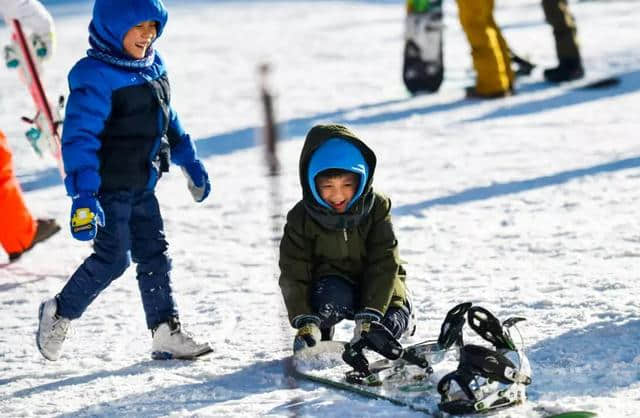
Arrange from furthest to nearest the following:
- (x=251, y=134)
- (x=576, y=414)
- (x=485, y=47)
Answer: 1. (x=485, y=47)
2. (x=251, y=134)
3. (x=576, y=414)

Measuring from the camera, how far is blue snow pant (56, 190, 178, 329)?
14.9ft

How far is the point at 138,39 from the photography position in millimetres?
4465

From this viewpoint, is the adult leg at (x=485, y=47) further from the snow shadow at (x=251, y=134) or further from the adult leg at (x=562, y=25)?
the snow shadow at (x=251, y=134)

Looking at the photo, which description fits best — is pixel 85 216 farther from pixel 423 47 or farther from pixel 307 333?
pixel 423 47

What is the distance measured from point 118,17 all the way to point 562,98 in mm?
6843

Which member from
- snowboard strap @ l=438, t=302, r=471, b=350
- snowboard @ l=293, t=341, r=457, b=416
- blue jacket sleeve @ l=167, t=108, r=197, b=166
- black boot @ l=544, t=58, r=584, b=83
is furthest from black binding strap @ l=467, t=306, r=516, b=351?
black boot @ l=544, t=58, r=584, b=83

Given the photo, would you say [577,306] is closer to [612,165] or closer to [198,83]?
[612,165]

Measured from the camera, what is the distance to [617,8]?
1688cm

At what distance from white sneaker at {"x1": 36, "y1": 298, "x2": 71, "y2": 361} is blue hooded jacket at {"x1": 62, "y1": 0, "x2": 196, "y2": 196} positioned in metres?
0.57

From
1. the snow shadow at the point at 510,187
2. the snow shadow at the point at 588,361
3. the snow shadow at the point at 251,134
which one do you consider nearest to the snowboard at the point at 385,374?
the snow shadow at the point at 588,361

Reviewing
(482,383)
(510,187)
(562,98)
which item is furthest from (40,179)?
(482,383)

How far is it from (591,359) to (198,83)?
372 inches

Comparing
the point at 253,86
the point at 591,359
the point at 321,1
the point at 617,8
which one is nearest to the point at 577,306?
the point at 591,359

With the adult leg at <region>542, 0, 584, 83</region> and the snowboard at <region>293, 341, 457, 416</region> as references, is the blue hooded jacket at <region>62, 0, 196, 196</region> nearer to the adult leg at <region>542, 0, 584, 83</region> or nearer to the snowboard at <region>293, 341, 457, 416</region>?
the snowboard at <region>293, 341, 457, 416</region>
